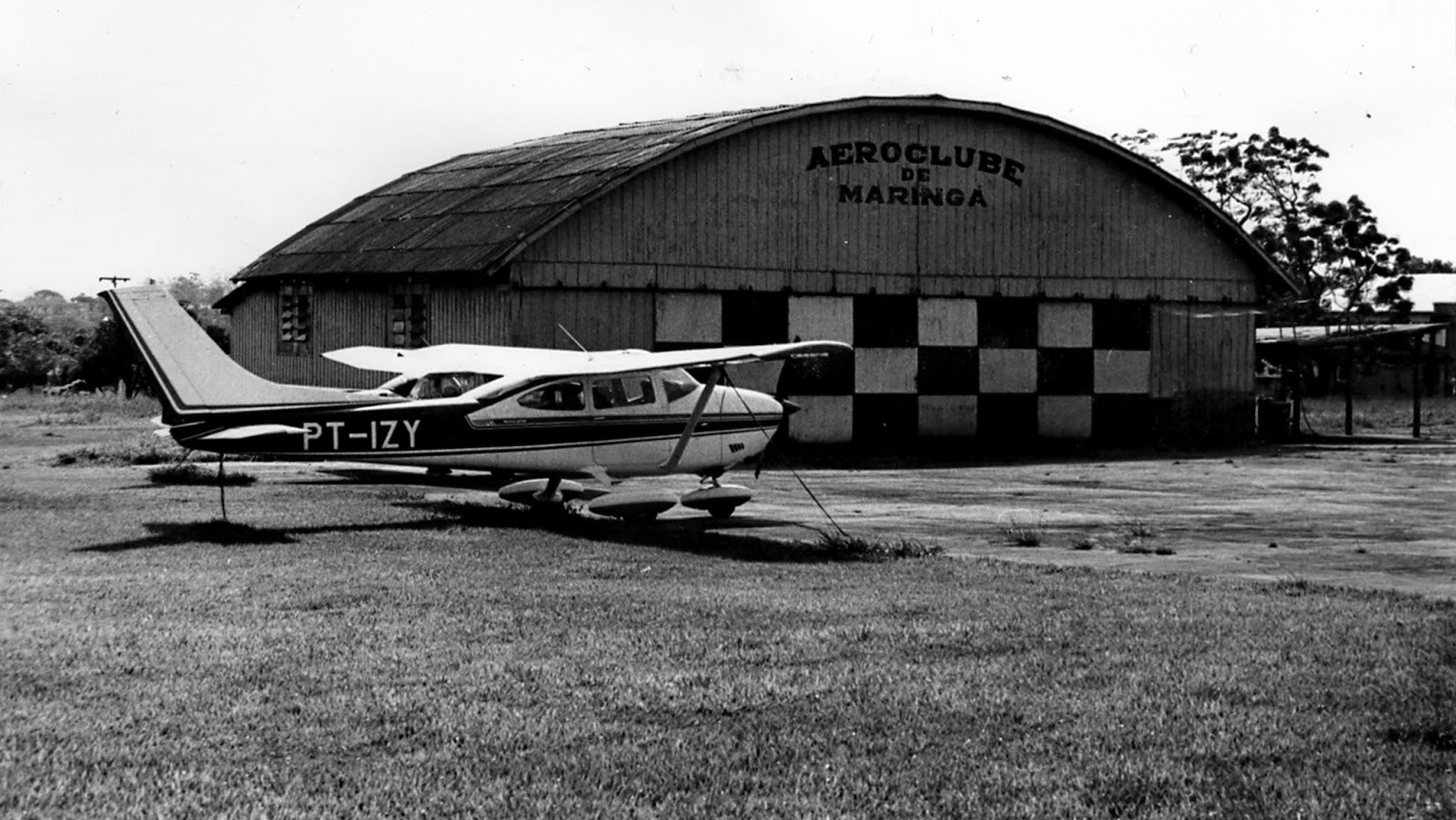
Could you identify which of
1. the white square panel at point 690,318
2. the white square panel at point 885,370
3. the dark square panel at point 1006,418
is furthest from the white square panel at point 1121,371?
the white square panel at point 690,318

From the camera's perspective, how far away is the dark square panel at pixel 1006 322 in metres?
35.4

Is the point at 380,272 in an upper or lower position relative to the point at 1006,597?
upper

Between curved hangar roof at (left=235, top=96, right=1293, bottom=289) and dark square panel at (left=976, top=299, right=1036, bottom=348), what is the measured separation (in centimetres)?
372

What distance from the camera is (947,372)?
3509 centimetres

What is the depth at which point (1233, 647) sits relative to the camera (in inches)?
417

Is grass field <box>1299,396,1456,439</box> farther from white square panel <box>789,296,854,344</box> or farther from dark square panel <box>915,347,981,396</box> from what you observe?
white square panel <box>789,296,854,344</box>

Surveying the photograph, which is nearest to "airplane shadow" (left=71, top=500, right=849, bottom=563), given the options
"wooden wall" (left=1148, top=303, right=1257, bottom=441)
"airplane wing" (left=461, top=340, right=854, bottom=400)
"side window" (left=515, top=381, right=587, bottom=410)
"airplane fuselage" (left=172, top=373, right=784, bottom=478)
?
"airplane fuselage" (left=172, top=373, right=784, bottom=478)

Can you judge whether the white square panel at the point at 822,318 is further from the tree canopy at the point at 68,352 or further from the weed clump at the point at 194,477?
the tree canopy at the point at 68,352

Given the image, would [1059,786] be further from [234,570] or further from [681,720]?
[234,570]

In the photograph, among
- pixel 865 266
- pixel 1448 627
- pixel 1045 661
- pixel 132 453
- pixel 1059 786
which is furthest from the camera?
pixel 865 266

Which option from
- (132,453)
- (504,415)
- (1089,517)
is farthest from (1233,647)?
(132,453)

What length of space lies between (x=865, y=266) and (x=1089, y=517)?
14.5 m

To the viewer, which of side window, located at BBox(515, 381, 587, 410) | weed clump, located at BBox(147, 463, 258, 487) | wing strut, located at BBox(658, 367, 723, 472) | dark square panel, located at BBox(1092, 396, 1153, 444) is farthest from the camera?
dark square panel, located at BBox(1092, 396, 1153, 444)

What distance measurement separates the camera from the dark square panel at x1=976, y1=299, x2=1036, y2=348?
1393 inches
